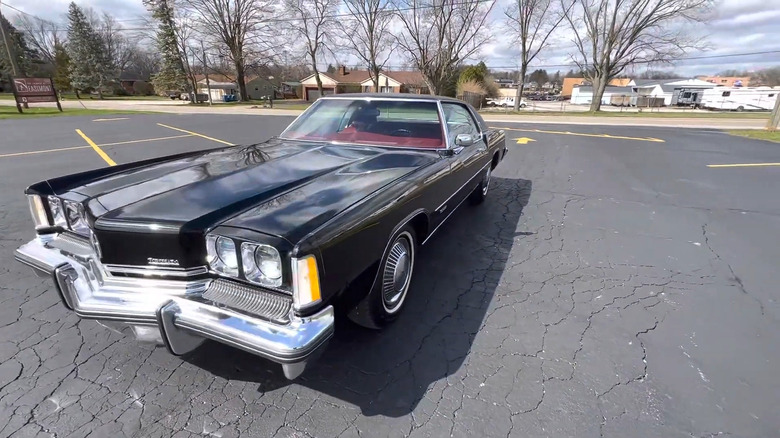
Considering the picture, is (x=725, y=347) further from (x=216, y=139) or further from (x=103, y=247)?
(x=216, y=139)

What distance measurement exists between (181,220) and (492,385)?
187 cm

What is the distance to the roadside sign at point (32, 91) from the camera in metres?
19.3

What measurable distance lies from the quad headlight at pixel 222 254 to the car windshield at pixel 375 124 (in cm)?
202

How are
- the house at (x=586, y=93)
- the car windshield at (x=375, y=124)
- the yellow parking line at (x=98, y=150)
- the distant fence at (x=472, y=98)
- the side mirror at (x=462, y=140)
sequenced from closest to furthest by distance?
the side mirror at (x=462, y=140) < the car windshield at (x=375, y=124) < the yellow parking line at (x=98, y=150) < the distant fence at (x=472, y=98) < the house at (x=586, y=93)

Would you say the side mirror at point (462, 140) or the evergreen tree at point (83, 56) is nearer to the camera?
the side mirror at point (462, 140)

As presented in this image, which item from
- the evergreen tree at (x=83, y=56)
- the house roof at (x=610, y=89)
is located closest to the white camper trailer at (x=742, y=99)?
the house roof at (x=610, y=89)

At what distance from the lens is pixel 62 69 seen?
1927 inches

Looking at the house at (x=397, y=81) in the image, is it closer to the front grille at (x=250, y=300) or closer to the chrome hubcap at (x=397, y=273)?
the chrome hubcap at (x=397, y=273)

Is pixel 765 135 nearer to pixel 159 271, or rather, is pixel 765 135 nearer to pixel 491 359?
pixel 491 359

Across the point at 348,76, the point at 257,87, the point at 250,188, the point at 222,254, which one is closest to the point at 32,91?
the point at 250,188

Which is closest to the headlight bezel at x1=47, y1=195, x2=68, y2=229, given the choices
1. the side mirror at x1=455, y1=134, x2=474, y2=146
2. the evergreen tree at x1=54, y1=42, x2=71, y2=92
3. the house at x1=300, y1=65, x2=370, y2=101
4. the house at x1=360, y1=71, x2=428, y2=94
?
the side mirror at x1=455, y1=134, x2=474, y2=146

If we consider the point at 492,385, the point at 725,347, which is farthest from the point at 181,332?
the point at 725,347

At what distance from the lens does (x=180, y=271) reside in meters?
1.76

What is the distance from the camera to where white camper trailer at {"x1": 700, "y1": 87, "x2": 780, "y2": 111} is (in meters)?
46.5
